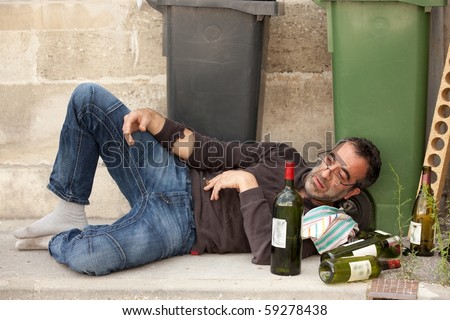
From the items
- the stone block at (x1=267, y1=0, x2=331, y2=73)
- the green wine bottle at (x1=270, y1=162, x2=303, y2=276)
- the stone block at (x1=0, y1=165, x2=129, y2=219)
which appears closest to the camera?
the green wine bottle at (x1=270, y1=162, x2=303, y2=276)

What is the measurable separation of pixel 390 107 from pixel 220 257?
128 centimetres

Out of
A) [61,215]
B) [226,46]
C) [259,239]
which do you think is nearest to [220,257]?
[259,239]

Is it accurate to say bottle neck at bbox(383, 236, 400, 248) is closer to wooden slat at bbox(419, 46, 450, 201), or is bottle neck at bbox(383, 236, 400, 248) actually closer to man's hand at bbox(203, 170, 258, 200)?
wooden slat at bbox(419, 46, 450, 201)

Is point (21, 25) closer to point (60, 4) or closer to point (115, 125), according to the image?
point (60, 4)

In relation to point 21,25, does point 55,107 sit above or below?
below

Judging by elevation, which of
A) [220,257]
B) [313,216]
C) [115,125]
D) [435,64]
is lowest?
[220,257]

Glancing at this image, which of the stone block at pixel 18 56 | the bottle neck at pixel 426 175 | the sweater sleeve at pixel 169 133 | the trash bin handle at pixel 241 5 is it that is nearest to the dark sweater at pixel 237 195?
the sweater sleeve at pixel 169 133

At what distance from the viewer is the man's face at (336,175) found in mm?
3732

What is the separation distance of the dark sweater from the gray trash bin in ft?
0.83

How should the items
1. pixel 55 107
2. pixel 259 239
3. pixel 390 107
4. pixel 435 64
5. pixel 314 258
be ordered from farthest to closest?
pixel 55 107, pixel 435 64, pixel 390 107, pixel 314 258, pixel 259 239

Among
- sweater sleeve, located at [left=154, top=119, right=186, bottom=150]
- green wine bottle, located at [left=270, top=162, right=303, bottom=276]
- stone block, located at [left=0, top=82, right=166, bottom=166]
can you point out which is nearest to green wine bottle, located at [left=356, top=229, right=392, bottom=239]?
green wine bottle, located at [left=270, top=162, right=303, bottom=276]

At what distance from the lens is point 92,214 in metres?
4.93

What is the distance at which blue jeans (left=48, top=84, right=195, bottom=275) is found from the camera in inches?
139

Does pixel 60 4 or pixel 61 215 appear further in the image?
pixel 60 4
